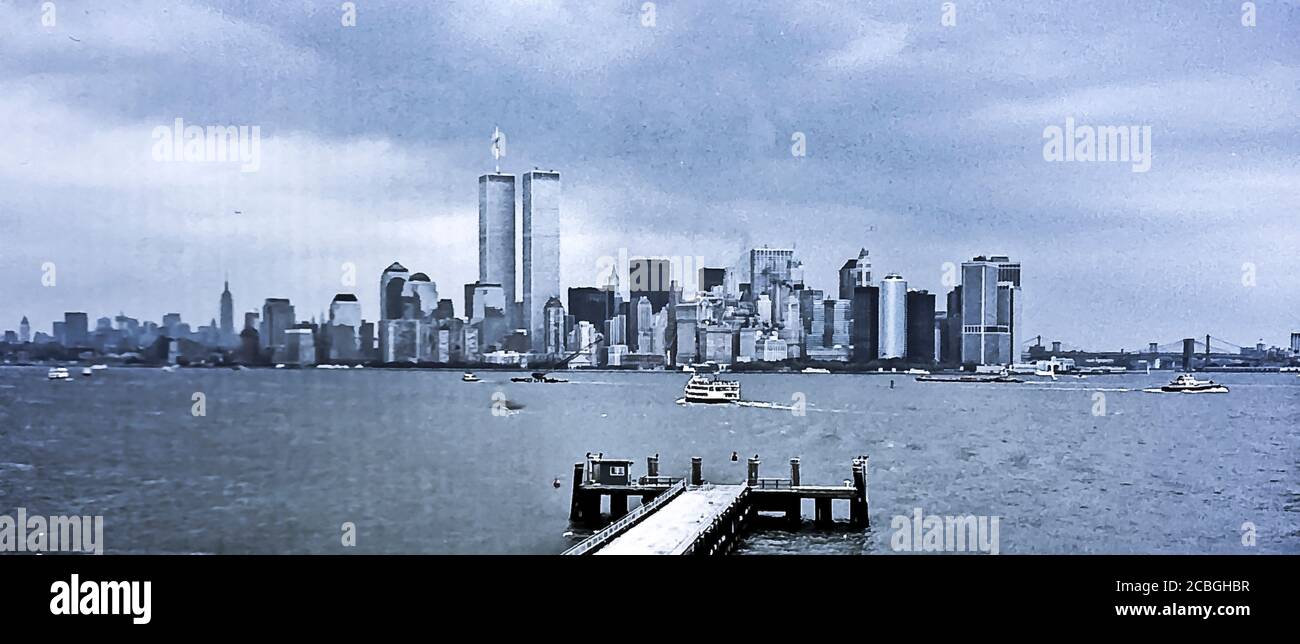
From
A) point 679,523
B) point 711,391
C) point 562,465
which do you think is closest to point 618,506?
point 679,523

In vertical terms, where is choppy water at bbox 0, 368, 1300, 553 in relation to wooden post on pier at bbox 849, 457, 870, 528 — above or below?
below

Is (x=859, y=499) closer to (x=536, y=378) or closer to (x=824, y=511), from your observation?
(x=824, y=511)

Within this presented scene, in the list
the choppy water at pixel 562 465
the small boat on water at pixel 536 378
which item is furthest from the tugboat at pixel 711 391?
the small boat on water at pixel 536 378

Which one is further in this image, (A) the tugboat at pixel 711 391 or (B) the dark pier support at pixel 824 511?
(A) the tugboat at pixel 711 391

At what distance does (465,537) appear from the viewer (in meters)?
18.7

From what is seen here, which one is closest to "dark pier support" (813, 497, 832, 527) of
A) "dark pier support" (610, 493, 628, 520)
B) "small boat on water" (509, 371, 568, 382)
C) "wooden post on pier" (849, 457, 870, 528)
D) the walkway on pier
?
"wooden post on pier" (849, 457, 870, 528)

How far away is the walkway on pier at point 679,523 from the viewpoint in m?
12.3

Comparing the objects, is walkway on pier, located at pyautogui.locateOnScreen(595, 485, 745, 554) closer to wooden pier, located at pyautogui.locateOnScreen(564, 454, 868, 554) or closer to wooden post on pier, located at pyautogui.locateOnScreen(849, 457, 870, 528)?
wooden pier, located at pyautogui.locateOnScreen(564, 454, 868, 554)

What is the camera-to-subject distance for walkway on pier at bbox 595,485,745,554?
40.3 ft

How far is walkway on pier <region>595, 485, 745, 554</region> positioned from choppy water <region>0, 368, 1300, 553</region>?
96cm

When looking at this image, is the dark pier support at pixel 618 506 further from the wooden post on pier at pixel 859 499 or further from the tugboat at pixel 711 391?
the tugboat at pixel 711 391

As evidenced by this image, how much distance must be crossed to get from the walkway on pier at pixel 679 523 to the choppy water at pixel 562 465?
96 cm
